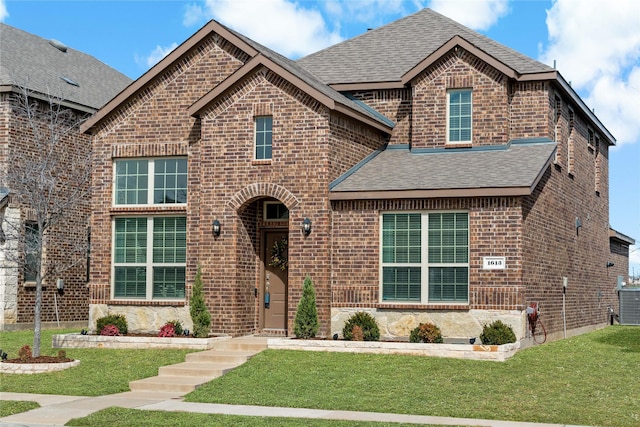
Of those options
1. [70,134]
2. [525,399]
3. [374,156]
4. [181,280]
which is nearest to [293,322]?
[181,280]

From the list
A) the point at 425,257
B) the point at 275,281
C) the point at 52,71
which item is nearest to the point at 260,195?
the point at 275,281

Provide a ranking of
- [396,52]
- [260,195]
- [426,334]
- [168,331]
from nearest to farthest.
→ [426,334] < [260,195] < [168,331] < [396,52]

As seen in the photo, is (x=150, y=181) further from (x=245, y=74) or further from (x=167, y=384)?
(x=167, y=384)

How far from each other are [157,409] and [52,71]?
19.7 meters

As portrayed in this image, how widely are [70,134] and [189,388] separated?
15.1 meters

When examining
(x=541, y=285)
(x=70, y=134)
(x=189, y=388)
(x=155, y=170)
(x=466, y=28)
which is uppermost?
(x=466, y=28)

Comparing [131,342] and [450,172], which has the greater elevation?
[450,172]

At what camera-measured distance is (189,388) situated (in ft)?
53.4

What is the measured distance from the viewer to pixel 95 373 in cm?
1788

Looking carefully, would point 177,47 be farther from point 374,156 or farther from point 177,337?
point 177,337

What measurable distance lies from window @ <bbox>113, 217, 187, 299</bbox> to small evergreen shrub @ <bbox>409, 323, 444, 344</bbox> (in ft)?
20.9

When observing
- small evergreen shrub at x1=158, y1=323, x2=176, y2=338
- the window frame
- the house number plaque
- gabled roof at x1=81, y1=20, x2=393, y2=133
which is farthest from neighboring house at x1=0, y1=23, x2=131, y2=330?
the house number plaque

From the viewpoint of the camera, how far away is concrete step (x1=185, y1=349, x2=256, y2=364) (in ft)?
60.1

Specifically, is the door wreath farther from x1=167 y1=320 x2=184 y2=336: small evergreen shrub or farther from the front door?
x1=167 y1=320 x2=184 y2=336: small evergreen shrub
